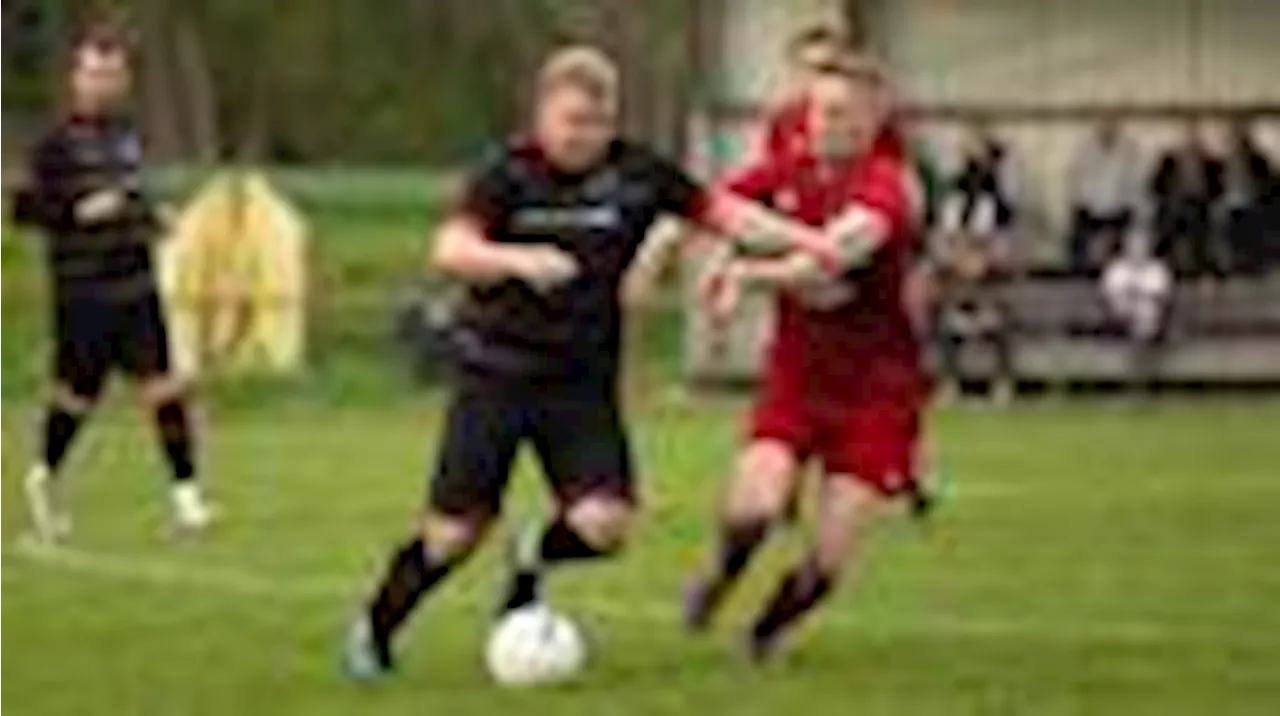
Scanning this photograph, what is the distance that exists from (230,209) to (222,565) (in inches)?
862

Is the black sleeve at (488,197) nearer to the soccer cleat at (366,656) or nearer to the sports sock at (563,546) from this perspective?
the sports sock at (563,546)

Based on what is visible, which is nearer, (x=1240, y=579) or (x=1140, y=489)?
(x=1240, y=579)

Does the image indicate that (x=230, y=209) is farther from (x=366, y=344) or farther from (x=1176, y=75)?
(x=1176, y=75)

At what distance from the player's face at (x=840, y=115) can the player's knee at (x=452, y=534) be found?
1697 millimetres

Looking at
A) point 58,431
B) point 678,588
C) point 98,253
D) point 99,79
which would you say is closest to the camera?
point 678,588

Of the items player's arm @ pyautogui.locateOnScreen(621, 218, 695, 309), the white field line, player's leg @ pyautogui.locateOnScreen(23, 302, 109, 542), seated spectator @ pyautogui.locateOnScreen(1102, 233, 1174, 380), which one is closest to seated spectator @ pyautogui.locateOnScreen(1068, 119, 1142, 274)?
seated spectator @ pyautogui.locateOnScreen(1102, 233, 1174, 380)

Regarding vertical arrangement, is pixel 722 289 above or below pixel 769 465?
above

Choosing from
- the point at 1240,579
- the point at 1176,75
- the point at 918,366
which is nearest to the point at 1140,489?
the point at 1240,579

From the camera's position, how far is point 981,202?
3775 cm

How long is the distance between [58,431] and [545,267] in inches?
304

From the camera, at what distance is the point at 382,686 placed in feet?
50.8

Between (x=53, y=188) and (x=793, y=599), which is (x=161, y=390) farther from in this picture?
(x=793, y=599)

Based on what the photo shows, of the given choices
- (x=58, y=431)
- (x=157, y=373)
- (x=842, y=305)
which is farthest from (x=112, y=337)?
(x=842, y=305)

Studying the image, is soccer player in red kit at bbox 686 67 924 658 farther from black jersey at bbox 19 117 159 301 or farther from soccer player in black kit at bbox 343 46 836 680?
black jersey at bbox 19 117 159 301
